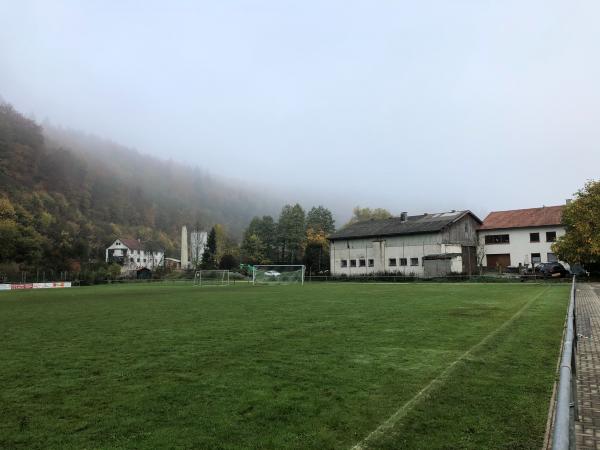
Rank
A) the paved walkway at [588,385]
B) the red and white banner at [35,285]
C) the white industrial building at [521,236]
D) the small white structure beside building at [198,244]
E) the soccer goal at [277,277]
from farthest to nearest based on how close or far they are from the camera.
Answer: the small white structure beside building at [198,244]
the soccer goal at [277,277]
the white industrial building at [521,236]
the red and white banner at [35,285]
the paved walkway at [588,385]

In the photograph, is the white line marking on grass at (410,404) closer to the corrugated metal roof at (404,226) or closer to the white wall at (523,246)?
the corrugated metal roof at (404,226)

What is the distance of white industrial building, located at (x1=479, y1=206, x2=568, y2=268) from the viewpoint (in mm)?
54219

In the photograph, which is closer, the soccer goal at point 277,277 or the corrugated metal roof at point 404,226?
the soccer goal at point 277,277

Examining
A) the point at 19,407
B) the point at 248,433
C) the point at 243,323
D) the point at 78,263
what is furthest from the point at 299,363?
the point at 78,263

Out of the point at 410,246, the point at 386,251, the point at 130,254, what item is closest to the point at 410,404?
the point at 410,246

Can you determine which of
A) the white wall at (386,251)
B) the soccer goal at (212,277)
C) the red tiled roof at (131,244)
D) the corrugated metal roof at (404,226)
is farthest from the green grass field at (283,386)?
the red tiled roof at (131,244)

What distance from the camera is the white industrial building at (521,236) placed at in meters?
54.2

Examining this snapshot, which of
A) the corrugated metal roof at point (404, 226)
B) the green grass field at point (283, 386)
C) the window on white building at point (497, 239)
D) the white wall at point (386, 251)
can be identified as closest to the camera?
the green grass field at point (283, 386)

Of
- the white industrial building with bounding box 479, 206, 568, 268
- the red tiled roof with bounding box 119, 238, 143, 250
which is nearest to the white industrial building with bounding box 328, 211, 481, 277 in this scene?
the white industrial building with bounding box 479, 206, 568, 268

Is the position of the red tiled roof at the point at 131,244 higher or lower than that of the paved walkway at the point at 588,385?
higher

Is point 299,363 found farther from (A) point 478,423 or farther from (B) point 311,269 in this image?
(B) point 311,269

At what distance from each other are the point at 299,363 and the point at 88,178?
160530 mm

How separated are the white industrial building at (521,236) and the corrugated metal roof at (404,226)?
326cm

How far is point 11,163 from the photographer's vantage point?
108688mm
